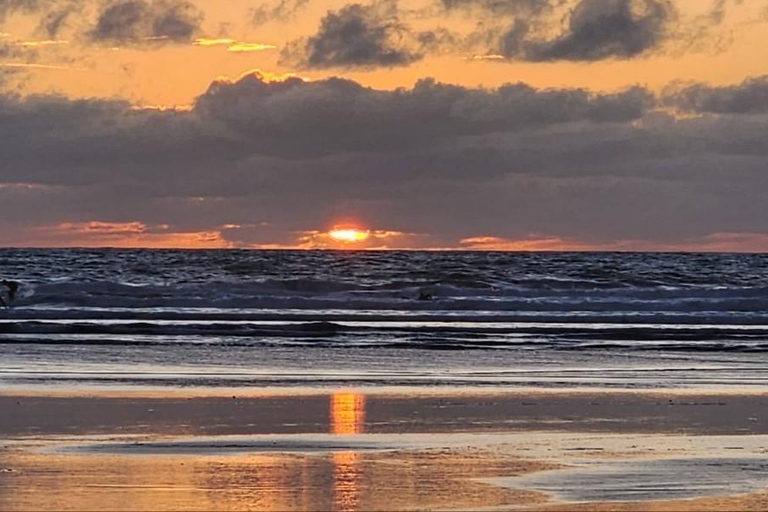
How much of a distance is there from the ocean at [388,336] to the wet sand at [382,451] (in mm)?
2032

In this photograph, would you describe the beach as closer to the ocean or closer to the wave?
the ocean

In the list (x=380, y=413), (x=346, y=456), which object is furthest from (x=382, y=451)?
(x=380, y=413)

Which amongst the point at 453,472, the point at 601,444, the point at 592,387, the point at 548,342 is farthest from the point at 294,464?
the point at 548,342

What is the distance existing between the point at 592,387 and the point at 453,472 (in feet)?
21.4

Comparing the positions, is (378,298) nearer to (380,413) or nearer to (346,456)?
(380,413)

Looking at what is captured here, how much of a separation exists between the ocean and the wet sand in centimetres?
203

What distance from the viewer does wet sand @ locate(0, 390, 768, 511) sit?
8734 millimetres

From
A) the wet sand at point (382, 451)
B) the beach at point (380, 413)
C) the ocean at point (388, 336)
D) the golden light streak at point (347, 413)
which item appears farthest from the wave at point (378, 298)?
the wet sand at point (382, 451)

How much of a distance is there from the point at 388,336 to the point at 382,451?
15305mm

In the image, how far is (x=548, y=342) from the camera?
80.5ft

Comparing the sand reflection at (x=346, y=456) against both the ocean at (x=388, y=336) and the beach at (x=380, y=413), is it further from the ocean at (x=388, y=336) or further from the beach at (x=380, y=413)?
the ocean at (x=388, y=336)

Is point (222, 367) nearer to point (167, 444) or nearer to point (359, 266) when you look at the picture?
point (167, 444)

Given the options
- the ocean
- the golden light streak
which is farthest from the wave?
the golden light streak

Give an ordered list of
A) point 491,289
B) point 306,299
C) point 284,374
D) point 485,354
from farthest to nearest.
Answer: point 491,289 → point 306,299 → point 485,354 → point 284,374
